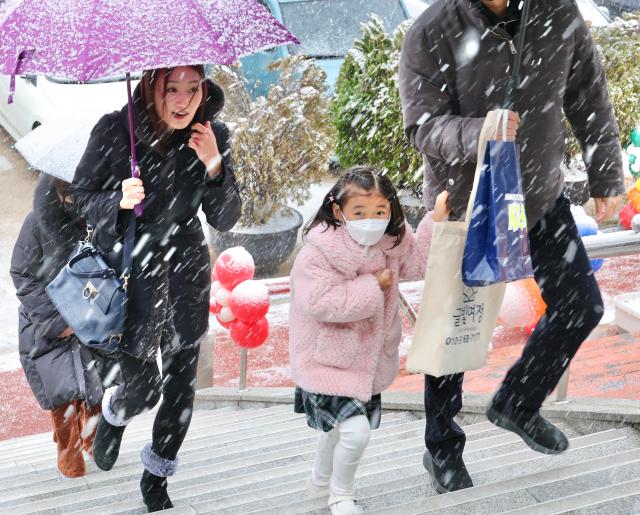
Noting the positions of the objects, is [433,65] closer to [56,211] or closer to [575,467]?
[575,467]

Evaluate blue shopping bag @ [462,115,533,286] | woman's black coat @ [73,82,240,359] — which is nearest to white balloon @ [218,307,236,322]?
woman's black coat @ [73,82,240,359]

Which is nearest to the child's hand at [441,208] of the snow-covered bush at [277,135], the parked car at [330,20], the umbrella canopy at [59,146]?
the umbrella canopy at [59,146]

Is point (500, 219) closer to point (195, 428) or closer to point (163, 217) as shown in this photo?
point (163, 217)

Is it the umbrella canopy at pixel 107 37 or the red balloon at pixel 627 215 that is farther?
the red balloon at pixel 627 215

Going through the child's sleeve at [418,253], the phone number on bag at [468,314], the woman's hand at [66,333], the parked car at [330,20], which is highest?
the child's sleeve at [418,253]

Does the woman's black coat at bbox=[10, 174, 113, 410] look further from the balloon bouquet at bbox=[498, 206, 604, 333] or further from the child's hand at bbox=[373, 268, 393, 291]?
the balloon bouquet at bbox=[498, 206, 604, 333]

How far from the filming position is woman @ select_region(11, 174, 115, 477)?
4.26 meters

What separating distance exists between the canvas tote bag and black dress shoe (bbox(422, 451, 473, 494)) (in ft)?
1.21

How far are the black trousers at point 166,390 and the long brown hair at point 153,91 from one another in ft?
2.70

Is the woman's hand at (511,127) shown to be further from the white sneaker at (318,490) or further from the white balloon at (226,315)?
the white balloon at (226,315)

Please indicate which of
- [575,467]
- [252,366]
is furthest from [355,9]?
[575,467]

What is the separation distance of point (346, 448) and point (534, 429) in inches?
27.7

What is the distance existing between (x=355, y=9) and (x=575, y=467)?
9480mm

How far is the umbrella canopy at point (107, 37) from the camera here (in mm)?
3025
